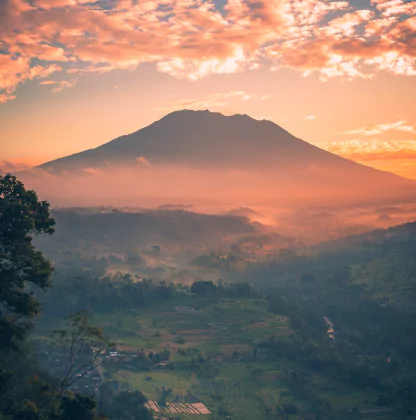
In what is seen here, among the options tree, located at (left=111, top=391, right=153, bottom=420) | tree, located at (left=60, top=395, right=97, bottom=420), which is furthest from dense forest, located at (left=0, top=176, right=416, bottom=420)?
tree, located at (left=111, top=391, right=153, bottom=420)

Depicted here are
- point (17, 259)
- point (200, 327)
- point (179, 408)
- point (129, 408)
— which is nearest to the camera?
point (17, 259)

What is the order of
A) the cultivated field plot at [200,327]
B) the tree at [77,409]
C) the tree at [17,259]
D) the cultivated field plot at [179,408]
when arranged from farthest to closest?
the cultivated field plot at [200,327], the cultivated field plot at [179,408], the tree at [17,259], the tree at [77,409]

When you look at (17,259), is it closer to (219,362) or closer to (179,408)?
(179,408)

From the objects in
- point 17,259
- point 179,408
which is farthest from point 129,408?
point 17,259

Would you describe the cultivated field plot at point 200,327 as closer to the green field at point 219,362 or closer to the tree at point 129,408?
the green field at point 219,362

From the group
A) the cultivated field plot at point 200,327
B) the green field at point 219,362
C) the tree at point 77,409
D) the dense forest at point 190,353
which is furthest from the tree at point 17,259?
the cultivated field plot at point 200,327

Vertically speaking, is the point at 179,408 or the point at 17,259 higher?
the point at 17,259

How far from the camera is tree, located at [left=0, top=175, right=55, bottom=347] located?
34938 millimetres

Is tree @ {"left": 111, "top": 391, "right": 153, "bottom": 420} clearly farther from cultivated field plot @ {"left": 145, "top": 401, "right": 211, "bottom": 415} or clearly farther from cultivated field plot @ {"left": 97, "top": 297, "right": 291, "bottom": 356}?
cultivated field plot @ {"left": 97, "top": 297, "right": 291, "bottom": 356}

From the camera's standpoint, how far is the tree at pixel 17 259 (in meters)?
34.9

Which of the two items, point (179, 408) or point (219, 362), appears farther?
point (219, 362)

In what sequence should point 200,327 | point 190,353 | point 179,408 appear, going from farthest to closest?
point 200,327
point 190,353
point 179,408

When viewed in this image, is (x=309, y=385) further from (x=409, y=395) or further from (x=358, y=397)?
(x=409, y=395)

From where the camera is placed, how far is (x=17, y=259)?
116ft
